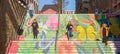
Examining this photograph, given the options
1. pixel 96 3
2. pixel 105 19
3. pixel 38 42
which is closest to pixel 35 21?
pixel 38 42

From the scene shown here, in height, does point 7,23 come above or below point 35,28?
above

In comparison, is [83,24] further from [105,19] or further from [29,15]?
[29,15]

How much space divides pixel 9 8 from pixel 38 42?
4229 mm

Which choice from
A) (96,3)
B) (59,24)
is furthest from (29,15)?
(96,3)

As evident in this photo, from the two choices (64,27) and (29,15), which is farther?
(29,15)

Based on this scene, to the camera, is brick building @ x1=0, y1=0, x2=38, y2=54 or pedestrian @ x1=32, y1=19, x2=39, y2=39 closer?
brick building @ x1=0, y1=0, x2=38, y2=54

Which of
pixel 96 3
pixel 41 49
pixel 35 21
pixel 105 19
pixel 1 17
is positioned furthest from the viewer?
pixel 96 3

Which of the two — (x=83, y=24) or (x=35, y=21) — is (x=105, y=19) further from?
(x=35, y=21)

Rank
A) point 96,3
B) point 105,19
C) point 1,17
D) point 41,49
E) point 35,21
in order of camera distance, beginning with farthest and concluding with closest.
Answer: point 96,3
point 105,19
point 35,21
point 1,17
point 41,49

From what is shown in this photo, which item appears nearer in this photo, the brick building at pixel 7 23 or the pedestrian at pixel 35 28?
the brick building at pixel 7 23

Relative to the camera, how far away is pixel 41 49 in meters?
22.7

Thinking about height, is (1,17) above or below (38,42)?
above

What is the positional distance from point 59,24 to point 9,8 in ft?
15.1

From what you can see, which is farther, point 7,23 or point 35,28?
point 35,28
